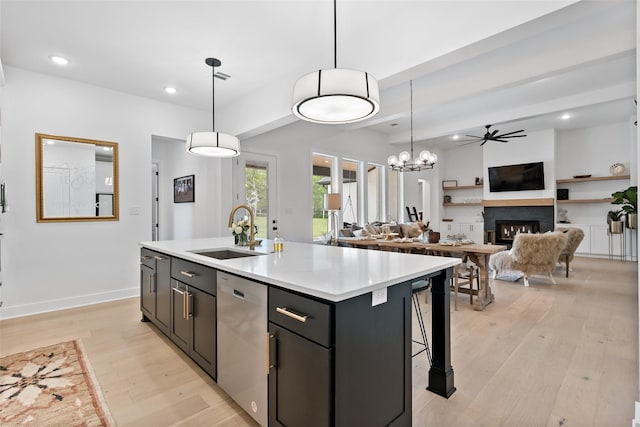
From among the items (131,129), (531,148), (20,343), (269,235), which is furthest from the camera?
(531,148)

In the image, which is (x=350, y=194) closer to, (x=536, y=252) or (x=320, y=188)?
(x=320, y=188)

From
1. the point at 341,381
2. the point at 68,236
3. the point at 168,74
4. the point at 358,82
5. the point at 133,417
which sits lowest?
the point at 133,417

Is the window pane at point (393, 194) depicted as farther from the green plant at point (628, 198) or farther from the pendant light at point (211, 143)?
the pendant light at point (211, 143)

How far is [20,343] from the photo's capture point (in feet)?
9.20

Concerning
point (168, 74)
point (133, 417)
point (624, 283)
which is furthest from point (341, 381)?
point (624, 283)

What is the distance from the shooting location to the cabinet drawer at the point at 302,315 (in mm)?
1224

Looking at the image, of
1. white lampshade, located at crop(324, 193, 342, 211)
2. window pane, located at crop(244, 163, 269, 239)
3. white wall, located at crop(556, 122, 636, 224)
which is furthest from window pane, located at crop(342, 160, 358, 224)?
white wall, located at crop(556, 122, 636, 224)

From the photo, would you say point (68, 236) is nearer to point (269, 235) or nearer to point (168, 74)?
point (168, 74)

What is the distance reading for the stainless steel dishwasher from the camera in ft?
5.13

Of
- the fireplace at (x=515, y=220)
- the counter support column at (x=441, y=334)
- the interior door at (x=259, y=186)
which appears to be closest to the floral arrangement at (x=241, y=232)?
the counter support column at (x=441, y=334)

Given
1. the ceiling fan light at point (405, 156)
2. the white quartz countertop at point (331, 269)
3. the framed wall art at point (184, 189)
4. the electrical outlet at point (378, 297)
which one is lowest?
the electrical outlet at point (378, 297)

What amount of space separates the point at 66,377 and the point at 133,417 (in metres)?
0.82

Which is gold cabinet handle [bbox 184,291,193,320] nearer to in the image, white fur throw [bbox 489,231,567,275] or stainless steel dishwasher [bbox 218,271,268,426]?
stainless steel dishwasher [bbox 218,271,268,426]

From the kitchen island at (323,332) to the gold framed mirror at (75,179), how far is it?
2.70 metres
